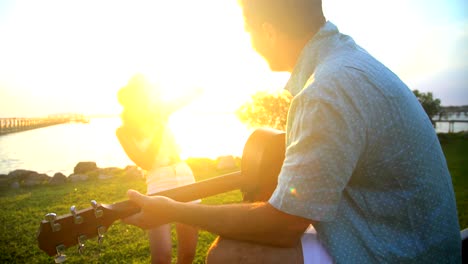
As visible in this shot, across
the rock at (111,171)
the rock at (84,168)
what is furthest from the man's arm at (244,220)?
the rock at (84,168)

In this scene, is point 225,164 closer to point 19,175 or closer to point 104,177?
point 104,177

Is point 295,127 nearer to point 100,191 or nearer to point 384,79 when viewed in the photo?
point 384,79

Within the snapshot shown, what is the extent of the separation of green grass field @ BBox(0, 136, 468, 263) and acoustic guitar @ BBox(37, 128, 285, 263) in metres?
2.98

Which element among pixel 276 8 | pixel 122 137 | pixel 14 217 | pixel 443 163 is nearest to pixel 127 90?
pixel 122 137

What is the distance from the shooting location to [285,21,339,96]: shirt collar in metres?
1.78

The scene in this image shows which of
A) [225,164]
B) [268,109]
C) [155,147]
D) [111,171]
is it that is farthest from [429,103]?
[155,147]

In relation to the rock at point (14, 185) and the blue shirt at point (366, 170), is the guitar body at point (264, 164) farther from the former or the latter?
the rock at point (14, 185)

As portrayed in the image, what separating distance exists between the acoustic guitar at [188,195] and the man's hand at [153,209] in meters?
0.09

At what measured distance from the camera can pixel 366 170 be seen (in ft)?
5.11

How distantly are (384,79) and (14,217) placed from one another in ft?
30.5

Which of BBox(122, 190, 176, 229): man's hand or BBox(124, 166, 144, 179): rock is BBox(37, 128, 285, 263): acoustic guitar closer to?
BBox(122, 190, 176, 229): man's hand

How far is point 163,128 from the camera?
4.30 meters

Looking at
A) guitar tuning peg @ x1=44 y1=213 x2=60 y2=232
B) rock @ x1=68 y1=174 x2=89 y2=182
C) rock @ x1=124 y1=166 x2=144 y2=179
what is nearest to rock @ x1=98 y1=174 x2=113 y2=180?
rock @ x1=68 y1=174 x2=89 y2=182

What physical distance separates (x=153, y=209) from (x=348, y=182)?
1.18 metres
